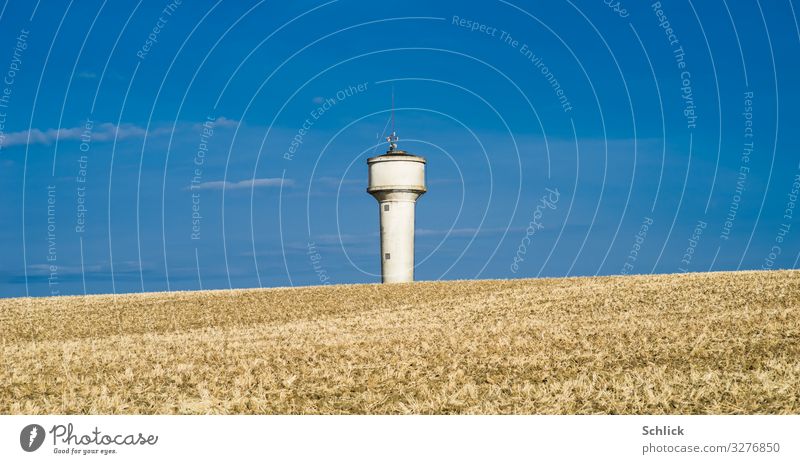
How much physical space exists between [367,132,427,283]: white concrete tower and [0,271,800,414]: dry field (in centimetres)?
1151

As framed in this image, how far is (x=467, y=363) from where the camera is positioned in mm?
17062

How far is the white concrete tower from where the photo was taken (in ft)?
157

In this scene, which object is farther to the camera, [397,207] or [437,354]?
[397,207]

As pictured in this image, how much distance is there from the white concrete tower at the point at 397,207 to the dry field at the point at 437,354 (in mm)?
11506


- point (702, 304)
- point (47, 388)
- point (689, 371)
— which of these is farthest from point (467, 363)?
point (702, 304)

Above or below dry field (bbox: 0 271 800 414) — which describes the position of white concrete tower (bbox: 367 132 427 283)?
above

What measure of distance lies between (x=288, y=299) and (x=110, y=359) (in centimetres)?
1958

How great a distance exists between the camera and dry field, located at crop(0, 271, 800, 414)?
13219 mm

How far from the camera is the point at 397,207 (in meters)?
48.1

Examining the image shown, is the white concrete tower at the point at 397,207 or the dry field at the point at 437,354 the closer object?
the dry field at the point at 437,354

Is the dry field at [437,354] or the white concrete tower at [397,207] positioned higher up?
the white concrete tower at [397,207]

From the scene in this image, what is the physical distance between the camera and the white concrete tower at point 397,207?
48000 mm

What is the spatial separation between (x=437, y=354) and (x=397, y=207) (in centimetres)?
2990

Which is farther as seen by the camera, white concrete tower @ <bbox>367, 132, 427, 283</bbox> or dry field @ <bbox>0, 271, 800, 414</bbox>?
white concrete tower @ <bbox>367, 132, 427, 283</bbox>
